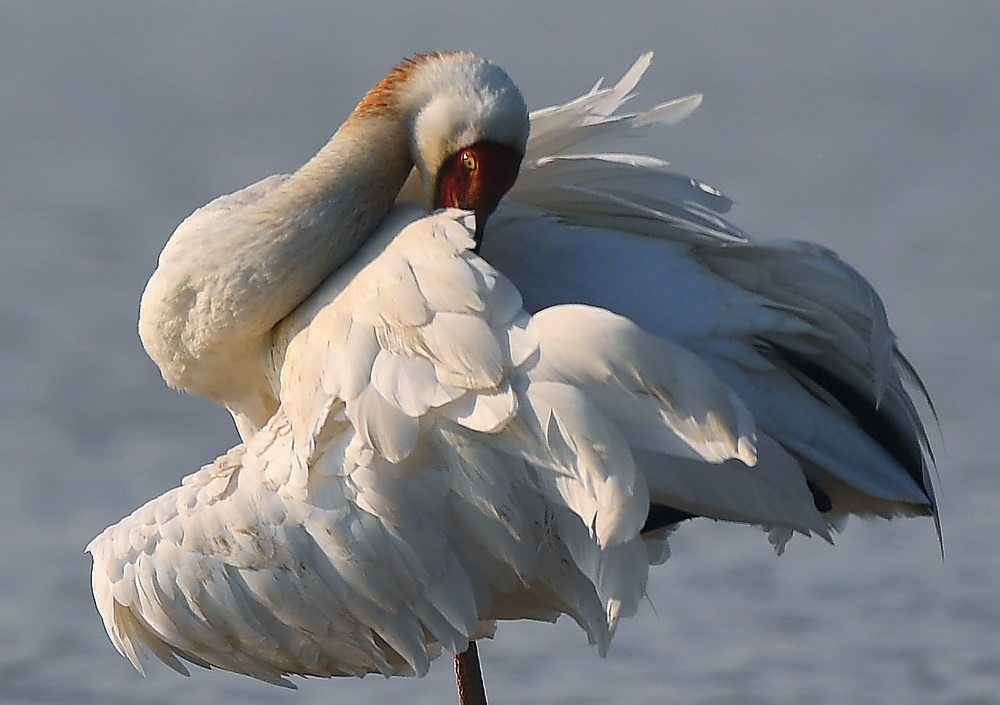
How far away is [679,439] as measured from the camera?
16.1 feet

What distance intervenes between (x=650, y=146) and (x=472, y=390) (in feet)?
33.5

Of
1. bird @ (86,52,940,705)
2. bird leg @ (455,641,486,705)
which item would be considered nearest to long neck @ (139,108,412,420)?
bird @ (86,52,940,705)

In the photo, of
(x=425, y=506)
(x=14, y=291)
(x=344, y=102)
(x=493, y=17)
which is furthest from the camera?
(x=493, y=17)

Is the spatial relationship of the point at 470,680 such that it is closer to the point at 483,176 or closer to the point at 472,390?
the point at 472,390

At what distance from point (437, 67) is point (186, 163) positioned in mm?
10387

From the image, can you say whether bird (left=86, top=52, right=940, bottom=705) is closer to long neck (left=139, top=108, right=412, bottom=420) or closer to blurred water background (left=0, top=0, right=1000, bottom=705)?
long neck (left=139, top=108, right=412, bottom=420)

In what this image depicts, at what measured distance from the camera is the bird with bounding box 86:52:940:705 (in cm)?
497

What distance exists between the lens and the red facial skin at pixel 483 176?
18.3 feet

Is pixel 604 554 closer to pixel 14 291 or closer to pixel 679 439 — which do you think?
pixel 679 439

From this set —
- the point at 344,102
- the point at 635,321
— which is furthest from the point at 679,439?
the point at 344,102

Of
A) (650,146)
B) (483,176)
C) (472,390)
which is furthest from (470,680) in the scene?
(650,146)

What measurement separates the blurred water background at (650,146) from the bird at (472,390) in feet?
2.67

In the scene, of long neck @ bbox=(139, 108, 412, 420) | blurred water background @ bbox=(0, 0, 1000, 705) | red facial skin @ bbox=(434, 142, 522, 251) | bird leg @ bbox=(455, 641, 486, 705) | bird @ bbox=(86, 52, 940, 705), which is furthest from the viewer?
blurred water background @ bbox=(0, 0, 1000, 705)

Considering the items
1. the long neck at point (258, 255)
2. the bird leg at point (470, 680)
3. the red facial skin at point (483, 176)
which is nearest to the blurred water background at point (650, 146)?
the bird leg at point (470, 680)
